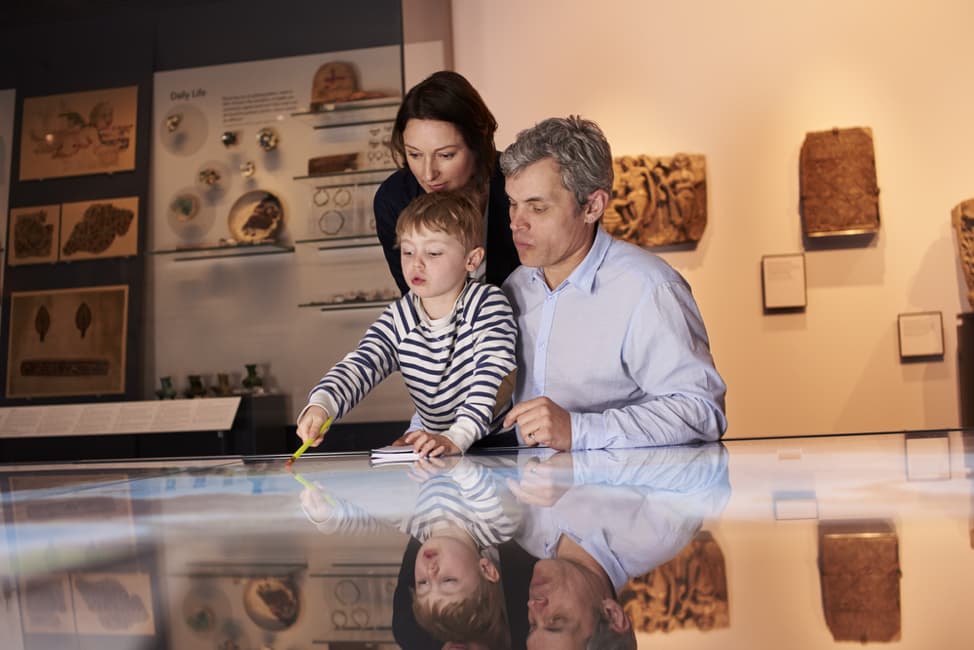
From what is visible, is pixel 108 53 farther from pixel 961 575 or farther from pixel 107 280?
pixel 961 575

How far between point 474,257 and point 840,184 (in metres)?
3.67

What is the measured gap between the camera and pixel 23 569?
0.73 meters

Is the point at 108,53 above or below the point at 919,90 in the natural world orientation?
above

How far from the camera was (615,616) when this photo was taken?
48cm

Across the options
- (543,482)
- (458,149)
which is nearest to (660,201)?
(458,149)

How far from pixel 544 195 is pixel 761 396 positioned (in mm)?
3601

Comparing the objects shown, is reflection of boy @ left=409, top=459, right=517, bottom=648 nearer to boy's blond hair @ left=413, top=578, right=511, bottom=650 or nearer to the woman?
boy's blond hair @ left=413, top=578, right=511, bottom=650

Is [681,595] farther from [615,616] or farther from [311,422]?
[311,422]

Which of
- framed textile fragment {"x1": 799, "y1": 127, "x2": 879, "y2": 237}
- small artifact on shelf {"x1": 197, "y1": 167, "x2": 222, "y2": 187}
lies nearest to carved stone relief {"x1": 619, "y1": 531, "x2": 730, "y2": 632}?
framed textile fragment {"x1": 799, "y1": 127, "x2": 879, "y2": 237}

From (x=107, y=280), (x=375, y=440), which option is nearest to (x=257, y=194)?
(x=107, y=280)

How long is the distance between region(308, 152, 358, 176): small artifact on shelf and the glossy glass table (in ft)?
14.8

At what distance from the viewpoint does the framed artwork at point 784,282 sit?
17.8ft

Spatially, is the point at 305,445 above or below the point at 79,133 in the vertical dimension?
below

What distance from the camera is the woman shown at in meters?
2.51
